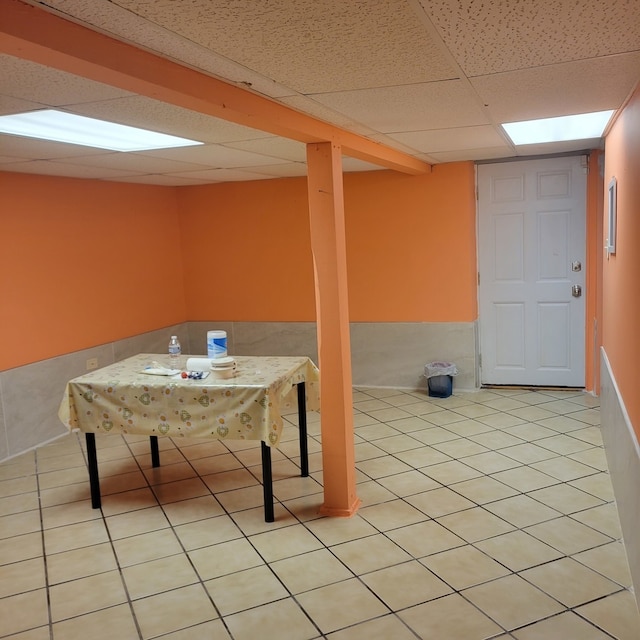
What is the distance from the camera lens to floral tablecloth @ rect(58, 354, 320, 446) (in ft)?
10.8

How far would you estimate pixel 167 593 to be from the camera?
9.20ft

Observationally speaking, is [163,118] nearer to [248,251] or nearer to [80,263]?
[80,263]

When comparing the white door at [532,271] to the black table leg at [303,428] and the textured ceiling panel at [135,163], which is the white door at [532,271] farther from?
the textured ceiling panel at [135,163]

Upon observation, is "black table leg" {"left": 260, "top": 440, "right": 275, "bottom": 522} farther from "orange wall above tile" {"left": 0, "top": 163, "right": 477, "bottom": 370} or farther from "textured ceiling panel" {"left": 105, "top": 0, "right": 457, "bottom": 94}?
"orange wall above tile" {"left": 0, "top": 163, "right": 477, "bottom": 370}

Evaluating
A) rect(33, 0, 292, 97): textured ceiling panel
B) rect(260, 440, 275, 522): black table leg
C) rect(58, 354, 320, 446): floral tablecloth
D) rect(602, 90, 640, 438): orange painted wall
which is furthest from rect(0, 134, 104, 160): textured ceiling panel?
rect(602, 90, 640, 438): orange painted wall

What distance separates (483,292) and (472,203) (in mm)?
864

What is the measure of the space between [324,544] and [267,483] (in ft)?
1.52

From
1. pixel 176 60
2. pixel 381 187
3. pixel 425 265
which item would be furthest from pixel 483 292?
pixel 176 60

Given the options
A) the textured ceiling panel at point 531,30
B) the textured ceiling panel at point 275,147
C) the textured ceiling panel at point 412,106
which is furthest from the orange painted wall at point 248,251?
the textured ceiling panel at point 531,30

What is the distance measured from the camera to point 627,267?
3051mm

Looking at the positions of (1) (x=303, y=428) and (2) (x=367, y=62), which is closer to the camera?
(2) (x=367, y=62)

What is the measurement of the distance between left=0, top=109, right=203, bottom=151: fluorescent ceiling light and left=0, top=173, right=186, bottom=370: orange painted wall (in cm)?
146

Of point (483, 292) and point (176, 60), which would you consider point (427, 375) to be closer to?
point (483, 292)

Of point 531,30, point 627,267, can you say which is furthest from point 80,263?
point 531,30
